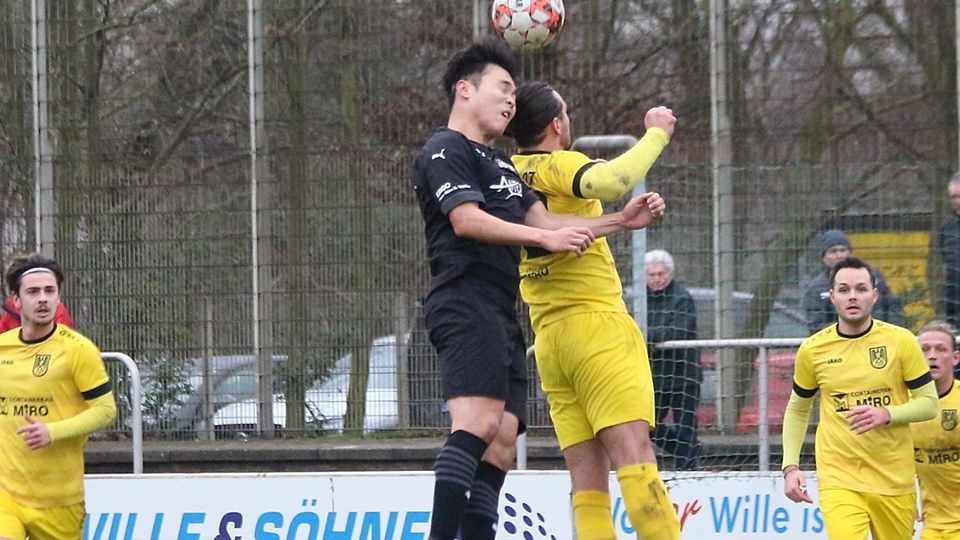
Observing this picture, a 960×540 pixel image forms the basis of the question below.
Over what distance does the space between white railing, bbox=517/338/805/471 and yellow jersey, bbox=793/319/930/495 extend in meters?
2.11

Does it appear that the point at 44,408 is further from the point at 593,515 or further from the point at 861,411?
the point at 861,411

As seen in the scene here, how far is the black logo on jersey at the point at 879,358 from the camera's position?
762cm

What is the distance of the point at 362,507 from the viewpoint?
9.90m

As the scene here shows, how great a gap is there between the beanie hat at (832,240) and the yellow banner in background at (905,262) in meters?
0.07

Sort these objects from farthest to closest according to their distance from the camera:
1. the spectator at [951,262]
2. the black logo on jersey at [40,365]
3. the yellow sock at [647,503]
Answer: the spectator at [951,262]
the black logo on jersey at [40,365]
the yellow sock at [647,503]

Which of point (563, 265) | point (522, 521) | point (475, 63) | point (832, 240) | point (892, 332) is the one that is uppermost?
point (475, 63)

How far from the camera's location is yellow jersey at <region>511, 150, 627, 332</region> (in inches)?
263

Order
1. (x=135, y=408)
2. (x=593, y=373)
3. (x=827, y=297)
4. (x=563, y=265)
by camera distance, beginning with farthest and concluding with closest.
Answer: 1. (x=135, y=408)
2. (x=827, y=297)
3. (x=563, y=265)
4. (x=593, y=373)

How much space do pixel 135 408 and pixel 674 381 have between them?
12.2ft

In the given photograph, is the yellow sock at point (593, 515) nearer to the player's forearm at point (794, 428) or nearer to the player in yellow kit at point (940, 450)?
the player's forearm at point (794, 428)

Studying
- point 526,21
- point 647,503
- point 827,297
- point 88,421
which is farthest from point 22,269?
point 827,297

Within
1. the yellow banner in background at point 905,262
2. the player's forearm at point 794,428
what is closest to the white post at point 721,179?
the yellow banner in background at point 905,262

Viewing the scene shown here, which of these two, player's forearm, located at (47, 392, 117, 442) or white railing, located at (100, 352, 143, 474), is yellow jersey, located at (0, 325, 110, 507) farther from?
white railing, located at (100, 352, 143, 474)

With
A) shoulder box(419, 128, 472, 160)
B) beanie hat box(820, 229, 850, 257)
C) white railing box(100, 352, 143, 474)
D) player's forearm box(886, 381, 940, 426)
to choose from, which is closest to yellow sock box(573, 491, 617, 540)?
player's forearm box(886, 381, 940, 426)
